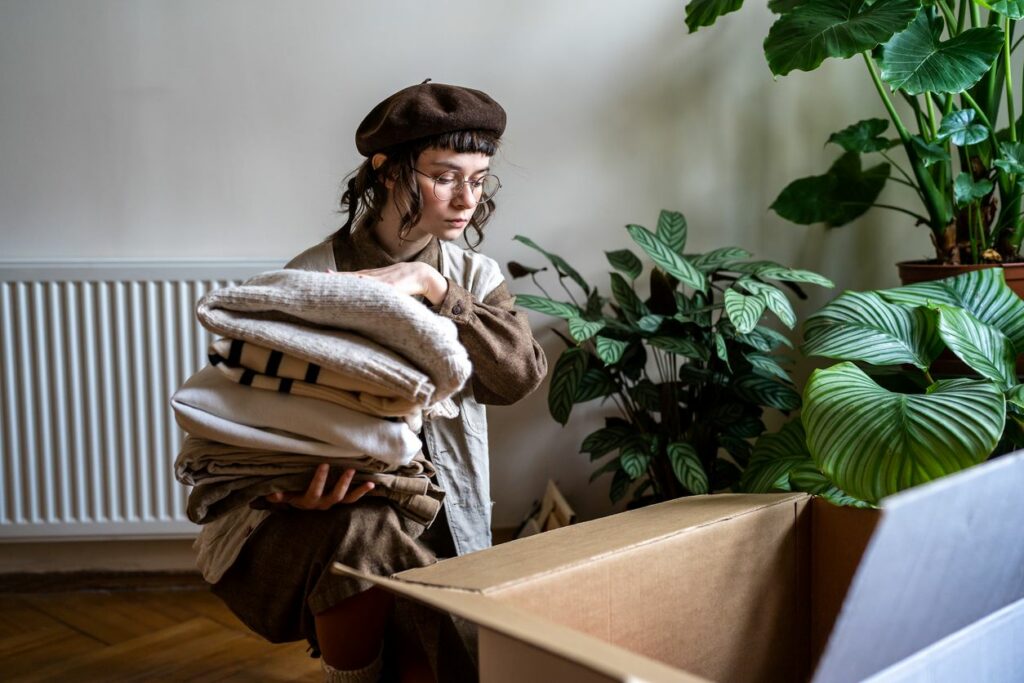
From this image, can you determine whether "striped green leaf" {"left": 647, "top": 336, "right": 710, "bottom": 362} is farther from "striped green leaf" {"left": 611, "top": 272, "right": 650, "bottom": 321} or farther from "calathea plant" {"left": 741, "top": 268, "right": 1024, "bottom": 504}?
"calathea plant" {"left": 741, "top": 268, "right": 1024, "bottom": 504}

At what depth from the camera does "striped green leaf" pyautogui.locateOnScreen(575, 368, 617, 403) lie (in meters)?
2.03

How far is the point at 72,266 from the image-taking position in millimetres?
2184

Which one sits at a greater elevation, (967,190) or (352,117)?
(352,117)

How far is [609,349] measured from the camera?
1.88m

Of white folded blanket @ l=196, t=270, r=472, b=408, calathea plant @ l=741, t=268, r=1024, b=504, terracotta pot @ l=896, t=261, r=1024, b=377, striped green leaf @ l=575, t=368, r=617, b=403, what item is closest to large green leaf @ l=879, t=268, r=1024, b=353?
calathea plant @ l=741, t=268, r=1024, b=504

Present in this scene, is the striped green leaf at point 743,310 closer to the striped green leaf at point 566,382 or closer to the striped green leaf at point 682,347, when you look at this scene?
the striped green leaf at point 682,347

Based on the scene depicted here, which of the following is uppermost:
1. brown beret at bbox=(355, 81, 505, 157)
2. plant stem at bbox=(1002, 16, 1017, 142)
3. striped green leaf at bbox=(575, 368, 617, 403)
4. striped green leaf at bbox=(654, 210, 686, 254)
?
plant stem at bbox=(1002, 16, 1017, 142)

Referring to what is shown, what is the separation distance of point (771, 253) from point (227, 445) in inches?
63.3

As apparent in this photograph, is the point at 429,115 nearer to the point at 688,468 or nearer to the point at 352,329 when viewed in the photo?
the point at 352,329

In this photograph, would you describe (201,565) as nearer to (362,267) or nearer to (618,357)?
(362,267)

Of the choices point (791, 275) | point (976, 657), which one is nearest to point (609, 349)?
point (791, 275)

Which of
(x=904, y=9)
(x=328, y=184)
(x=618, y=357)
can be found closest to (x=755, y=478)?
(x=618, y=357)

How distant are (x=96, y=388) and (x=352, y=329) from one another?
146 cm

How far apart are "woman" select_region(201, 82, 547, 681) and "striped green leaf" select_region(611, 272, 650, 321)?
2.06ft
